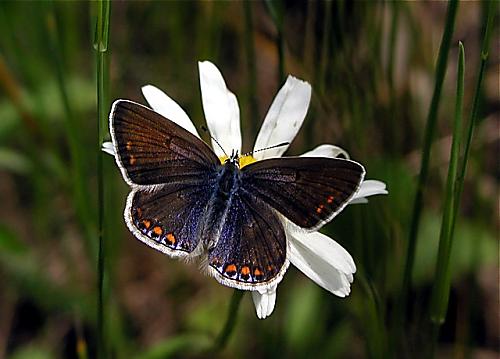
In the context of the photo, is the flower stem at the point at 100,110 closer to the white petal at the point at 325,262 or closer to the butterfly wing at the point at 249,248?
the butterfly wing at the point at 249,248

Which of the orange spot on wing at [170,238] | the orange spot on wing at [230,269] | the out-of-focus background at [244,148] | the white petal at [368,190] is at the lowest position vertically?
the out-of-focus background at [244,148]

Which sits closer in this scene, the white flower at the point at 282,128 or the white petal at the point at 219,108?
the white flower at the point at 282,128

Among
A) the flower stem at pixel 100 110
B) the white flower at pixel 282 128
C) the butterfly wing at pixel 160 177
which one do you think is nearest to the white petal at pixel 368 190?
the white flower at pixel 282 128

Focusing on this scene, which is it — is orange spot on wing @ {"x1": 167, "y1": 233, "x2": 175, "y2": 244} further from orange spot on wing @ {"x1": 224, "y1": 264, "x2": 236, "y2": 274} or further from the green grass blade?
the green grass blade

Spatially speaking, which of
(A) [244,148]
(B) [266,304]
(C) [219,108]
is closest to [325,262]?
(B) [266,304]

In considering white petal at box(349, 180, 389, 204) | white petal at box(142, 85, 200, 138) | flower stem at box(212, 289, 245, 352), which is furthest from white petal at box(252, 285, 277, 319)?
white petal at box(142, 85, 200, 138)

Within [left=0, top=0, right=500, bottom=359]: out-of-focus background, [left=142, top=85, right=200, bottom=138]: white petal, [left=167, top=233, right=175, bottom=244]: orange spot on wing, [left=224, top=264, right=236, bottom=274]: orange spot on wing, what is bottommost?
[left=0, top=0, right=500, bottom=359]: out-of-focus background
